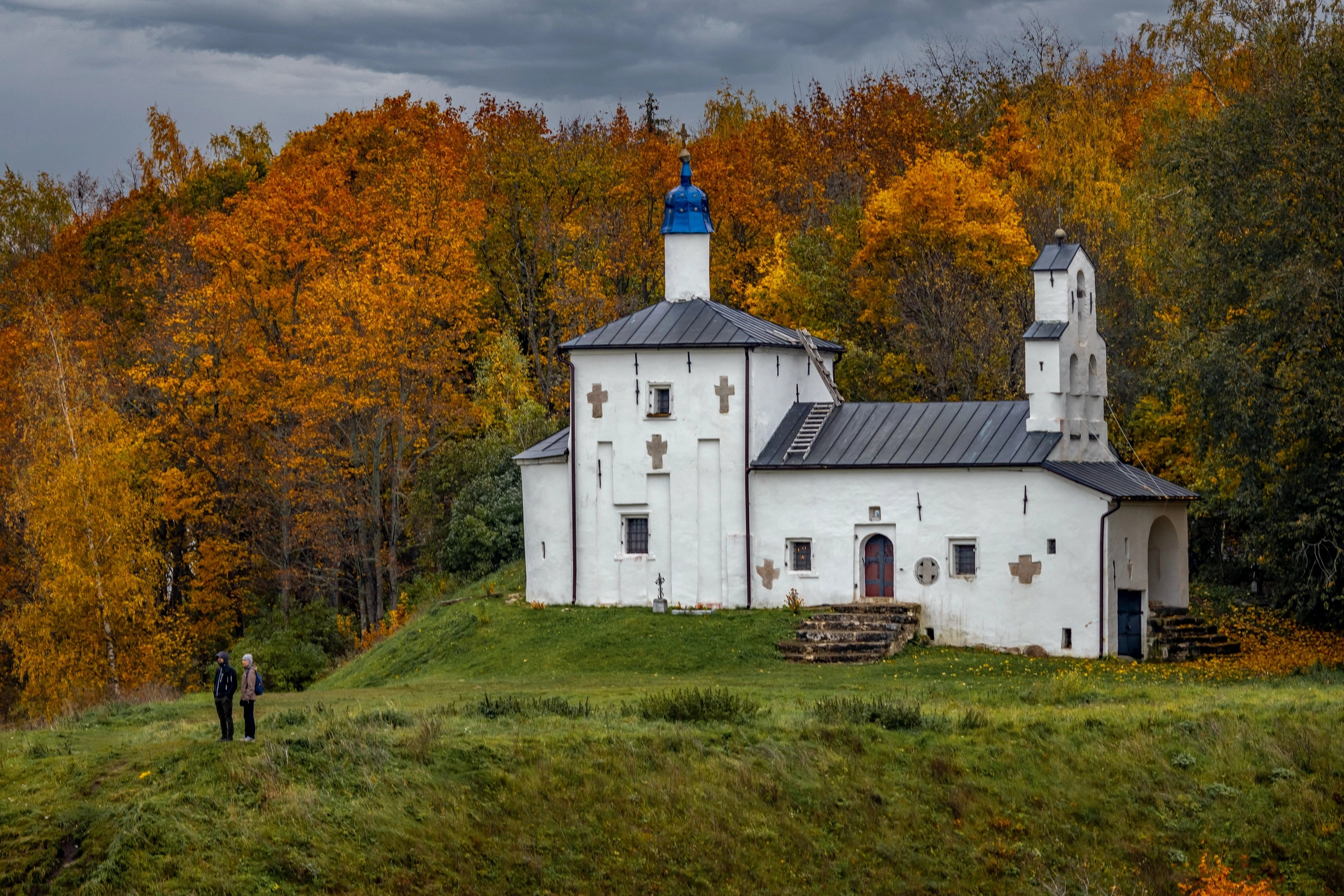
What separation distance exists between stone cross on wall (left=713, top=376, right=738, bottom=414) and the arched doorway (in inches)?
168

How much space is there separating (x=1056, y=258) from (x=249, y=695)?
67.8 ft

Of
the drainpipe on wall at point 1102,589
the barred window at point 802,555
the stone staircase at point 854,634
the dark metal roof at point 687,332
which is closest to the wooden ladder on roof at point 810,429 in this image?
the dark metal roof at point 687,332

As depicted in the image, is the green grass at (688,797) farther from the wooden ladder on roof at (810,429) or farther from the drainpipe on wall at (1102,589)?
the wooden ladder on roof at (810,429)

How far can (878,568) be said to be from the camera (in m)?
34.6

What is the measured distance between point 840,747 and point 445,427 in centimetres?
2972

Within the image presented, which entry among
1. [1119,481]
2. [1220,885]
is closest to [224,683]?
[1220,885]

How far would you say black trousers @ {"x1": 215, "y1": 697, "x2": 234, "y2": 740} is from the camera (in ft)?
66.7

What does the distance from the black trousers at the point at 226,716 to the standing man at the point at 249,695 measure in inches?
6.9

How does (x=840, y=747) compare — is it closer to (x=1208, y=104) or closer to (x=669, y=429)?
(x=669, y=429)

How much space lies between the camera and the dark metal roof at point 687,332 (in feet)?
117

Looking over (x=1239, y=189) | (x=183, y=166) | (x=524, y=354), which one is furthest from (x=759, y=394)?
(x=183, y=166)

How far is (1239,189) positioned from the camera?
28.8 metres

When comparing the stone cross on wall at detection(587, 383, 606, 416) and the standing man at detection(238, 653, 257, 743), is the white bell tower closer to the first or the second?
the stone cross on wall at detection(587, 383, 606, 416)

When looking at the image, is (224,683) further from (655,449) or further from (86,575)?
(86,575)
